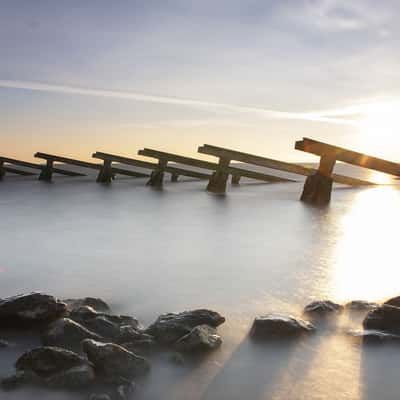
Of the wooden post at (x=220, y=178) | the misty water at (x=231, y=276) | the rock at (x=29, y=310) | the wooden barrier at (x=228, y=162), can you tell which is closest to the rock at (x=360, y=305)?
the misty water at (x=231, y=276)

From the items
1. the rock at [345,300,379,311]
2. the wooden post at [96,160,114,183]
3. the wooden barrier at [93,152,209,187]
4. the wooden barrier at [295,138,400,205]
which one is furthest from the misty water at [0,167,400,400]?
the wooden post at [96,160,114,183]

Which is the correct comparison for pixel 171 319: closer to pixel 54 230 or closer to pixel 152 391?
pixel 152 391

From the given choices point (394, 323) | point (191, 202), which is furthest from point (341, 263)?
point (191, 202)

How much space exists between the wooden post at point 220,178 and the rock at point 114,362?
14008 millimetres

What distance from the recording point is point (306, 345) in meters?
3.53

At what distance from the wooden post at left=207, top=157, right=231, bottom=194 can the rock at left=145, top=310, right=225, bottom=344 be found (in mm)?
13246

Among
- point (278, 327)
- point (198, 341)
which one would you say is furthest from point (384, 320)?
point (198, 341)

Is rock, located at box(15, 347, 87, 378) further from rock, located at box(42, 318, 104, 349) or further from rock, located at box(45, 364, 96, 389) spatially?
rock, located at box(42, 318, 104, 349)

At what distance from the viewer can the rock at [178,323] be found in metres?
3.52

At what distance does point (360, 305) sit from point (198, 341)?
1692 mm

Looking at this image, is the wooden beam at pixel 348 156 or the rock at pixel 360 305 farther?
the wooden beam at pixel 348 156

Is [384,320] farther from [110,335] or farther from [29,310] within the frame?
[29,310]

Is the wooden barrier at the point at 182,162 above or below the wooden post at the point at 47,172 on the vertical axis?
above

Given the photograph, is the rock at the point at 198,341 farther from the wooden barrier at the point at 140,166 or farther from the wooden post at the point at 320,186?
the wooden barrier at the point at 140,166
